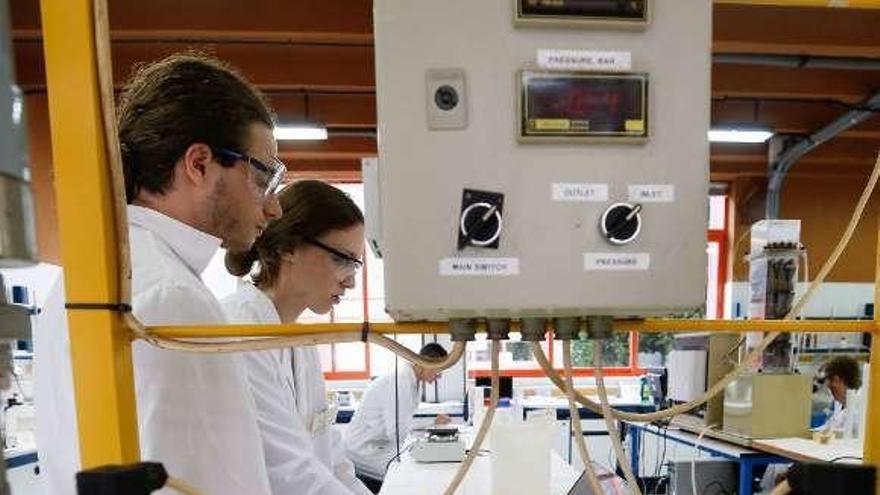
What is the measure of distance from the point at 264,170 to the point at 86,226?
0.44 m

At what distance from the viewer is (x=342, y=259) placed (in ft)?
5.56

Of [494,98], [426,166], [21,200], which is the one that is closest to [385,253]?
[426,166]

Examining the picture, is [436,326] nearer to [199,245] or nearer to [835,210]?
[199,245]

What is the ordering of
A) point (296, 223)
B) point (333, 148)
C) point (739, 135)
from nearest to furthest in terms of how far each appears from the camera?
1. point (296, 223)
2. point (739, 135)
3. point (333, 148)

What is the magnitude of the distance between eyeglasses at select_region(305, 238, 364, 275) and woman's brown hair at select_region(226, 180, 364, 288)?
24 millimetres

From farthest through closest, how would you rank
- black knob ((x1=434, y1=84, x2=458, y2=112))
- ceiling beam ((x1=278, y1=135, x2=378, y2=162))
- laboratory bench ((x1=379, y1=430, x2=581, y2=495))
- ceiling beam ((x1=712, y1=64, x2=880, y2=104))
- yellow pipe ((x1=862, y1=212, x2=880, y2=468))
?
1. ceiling beam ((x1=278, y1=135, x2=378, y2=162))
2. ceiling beam ((x1=712, y1=64, x2=880, y2=104))
3. laboratory bench ((x1=379, y1=430, x2=581, y2=495))
4. yellow pipe ((x1=862, y1=212, x2=880, y2=468))
5. black knob ((x1=434, y1=84, x2=458, y2=112))

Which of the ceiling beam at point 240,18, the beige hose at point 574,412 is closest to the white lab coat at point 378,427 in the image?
the ceiling beam at point 240,18

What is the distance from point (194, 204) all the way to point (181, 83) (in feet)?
0.70

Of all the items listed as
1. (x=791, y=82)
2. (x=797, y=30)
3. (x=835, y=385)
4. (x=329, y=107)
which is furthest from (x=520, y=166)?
(x=791, y=82)

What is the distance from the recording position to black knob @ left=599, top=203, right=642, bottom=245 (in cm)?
65

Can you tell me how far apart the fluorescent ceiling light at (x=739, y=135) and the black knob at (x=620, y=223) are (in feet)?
15.4

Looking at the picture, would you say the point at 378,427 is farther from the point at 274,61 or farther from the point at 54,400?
the point at 274,61

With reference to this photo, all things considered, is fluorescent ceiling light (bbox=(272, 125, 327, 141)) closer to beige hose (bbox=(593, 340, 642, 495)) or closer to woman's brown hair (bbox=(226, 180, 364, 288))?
woman's brown hair (bbox=(226, 180, 364, 288))

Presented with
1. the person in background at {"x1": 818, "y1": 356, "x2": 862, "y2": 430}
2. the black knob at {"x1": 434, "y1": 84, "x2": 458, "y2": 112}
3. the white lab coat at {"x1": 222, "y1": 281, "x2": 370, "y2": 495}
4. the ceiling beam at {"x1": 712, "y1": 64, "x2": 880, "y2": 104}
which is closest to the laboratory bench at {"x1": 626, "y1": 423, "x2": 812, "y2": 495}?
the person in background at {"x1": 818, "y1": 356, "x2": 862, "y2": 430}
